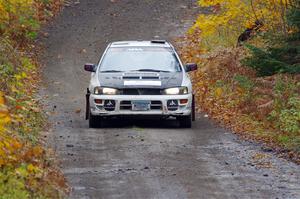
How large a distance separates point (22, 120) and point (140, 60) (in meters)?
5.35

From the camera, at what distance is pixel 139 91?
1656 cm

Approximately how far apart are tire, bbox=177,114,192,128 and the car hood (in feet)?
2.28

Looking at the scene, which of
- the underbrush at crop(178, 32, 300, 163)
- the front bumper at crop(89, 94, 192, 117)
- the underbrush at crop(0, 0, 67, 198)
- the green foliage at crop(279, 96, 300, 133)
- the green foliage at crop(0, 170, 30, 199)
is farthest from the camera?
the front bumper at crop(89, 94, 192, 117)

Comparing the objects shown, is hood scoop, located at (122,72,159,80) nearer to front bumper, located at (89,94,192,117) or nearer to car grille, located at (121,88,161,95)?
car grille, located at (121,88,161,95)

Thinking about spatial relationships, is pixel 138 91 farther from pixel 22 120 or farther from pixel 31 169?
pixel 31 169

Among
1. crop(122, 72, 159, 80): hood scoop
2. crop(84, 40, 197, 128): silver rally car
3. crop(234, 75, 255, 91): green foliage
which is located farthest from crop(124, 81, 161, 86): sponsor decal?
crop(234, 75, 255, 91): green foliage

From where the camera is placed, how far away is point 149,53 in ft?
59.8

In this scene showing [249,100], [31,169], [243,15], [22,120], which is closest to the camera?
[31,169]

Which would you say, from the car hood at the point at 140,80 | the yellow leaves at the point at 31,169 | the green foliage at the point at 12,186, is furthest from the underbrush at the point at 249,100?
the green foliage at the point at 12,186

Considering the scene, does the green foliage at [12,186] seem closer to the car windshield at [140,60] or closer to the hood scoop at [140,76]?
the hood scoop at [140,76]

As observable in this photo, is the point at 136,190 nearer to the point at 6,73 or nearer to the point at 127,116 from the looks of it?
the point at 127,116

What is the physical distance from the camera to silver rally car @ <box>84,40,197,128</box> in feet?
54.1

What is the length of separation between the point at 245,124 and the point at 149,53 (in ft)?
8.39

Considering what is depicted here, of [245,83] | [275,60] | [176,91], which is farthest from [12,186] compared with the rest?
[245,83]
